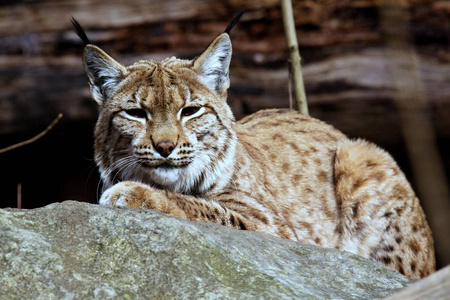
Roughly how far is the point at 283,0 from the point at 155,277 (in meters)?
3.63

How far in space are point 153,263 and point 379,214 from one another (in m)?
3.07

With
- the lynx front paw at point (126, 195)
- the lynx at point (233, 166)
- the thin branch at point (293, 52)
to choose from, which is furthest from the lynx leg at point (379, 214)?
the lynx front paw at point (126, 195)

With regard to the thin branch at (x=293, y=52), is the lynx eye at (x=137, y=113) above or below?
below

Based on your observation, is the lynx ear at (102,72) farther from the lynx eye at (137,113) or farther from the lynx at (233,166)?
the lynx eye at (137,113)

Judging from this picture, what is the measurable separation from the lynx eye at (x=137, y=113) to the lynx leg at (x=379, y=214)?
1.89 m

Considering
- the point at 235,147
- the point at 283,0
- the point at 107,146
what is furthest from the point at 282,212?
the point at 283,0

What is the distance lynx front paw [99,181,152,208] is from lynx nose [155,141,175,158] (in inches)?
11.3

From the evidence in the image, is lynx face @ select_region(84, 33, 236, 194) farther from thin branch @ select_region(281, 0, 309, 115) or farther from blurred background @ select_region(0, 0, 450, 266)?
blurred background @ select_region(0, 0, 450, 266)

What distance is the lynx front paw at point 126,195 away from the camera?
429 cm

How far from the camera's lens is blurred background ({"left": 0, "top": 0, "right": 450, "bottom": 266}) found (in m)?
6.84

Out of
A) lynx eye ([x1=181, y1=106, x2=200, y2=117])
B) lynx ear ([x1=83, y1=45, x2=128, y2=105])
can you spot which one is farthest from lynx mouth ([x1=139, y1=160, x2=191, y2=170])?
lynx ear ([x1=83, y1=45, x2=128, y2=105])

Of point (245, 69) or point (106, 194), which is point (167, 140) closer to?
point (106, 194)

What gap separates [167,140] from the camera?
4594 mm

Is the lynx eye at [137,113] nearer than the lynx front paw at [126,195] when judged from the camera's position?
No
